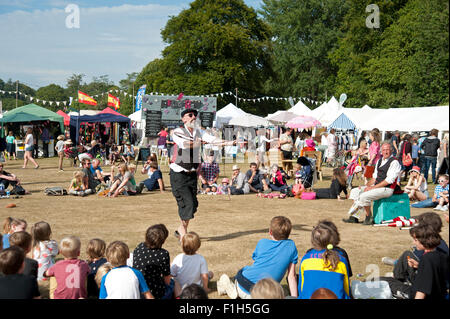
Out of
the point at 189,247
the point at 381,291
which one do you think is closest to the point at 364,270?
the point at 381,291

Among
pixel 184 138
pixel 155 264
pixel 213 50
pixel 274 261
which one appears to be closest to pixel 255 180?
pixel 184 138

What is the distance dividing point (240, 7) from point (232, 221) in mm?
37967

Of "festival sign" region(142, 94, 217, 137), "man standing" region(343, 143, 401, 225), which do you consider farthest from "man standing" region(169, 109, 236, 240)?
"festival sign" region(142, 94, 217, 137)

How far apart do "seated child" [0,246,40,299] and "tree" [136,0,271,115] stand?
37571mm

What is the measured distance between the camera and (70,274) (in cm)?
445

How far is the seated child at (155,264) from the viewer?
4547 millimetres

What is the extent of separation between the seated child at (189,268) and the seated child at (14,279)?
5.03 feet

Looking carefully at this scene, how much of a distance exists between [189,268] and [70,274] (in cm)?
122

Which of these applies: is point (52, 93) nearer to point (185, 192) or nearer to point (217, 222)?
point (217, 222)

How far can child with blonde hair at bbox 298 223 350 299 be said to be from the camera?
4.05 meters

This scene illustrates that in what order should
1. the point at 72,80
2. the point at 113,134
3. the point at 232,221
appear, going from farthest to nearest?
the point at 72,80 < the point at 113,134 < the point at 232,221

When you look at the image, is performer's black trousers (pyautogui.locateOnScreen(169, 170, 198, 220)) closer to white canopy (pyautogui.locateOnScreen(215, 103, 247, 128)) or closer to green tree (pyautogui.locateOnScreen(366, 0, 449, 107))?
white canopy (pyautogui.locateOnScreen(215, 103, 247, 128))
